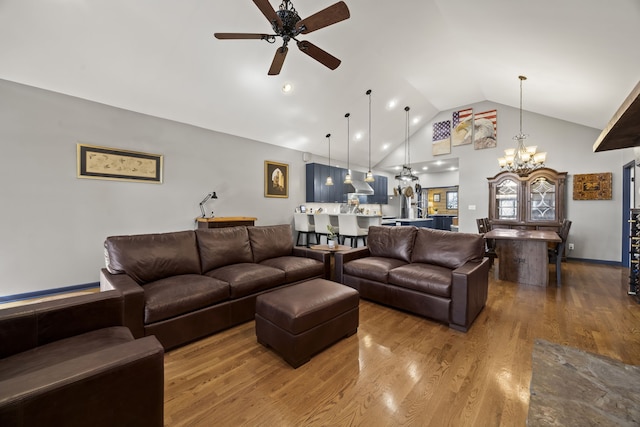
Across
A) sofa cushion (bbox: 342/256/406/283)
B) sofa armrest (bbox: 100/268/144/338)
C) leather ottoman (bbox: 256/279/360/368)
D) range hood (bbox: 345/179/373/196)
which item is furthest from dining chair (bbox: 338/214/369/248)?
sofa armrest (bbox: 100/268/144/338)

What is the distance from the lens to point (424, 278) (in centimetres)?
271

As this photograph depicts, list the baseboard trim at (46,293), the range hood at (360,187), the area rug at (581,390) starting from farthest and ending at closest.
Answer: the range hood at (360,187)
the baseboard trim at (46,293)
the area rug at (581,390)

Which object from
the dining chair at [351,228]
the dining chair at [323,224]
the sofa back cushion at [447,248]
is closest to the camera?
the sofa back cushion at [447,248]

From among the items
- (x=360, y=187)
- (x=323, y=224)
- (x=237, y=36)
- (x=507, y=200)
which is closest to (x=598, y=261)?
(x=507, y=200)

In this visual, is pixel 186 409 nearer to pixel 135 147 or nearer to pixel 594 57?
pixel 135 147

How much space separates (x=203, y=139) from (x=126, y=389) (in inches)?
190

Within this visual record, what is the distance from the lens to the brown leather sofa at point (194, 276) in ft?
6.82

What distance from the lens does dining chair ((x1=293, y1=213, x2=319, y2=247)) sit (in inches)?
257

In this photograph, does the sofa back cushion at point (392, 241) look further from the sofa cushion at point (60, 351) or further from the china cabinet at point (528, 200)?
the china cabinet at point (528, 200)

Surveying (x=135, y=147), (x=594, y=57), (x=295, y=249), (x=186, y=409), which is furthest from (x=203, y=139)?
(x=594, y=57)

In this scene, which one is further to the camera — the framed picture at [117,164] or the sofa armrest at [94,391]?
the framed picture at [117,164]

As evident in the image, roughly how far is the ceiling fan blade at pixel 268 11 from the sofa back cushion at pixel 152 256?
235 cm

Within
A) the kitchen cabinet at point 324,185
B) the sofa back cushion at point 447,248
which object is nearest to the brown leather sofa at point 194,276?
the sofa back cushion at point 447,248

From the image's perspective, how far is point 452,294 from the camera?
251 cm
